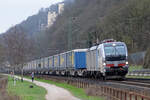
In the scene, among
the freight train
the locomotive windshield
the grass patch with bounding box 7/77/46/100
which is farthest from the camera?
the locomotive windshield

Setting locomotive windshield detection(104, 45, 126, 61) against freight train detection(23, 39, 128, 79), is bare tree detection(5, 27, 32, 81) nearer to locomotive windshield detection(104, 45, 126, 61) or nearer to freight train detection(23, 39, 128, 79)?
freight train detection(23, 39, 128, 79)

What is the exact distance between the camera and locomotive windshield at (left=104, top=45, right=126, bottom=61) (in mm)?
28266

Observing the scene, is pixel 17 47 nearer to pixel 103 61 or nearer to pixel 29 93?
pixel 29 93

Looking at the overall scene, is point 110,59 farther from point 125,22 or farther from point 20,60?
point 125,22

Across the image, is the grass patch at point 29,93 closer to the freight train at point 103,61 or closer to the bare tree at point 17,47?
the freight train at point 103,61

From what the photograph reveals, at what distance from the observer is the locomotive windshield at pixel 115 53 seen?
28.3 metres

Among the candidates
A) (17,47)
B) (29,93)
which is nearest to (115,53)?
(29,93)

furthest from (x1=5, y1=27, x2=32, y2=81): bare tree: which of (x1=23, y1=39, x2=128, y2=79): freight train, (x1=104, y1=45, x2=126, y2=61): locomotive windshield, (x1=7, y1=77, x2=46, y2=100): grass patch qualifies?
(x1=104, y1=45, x2=126, y2=61): locomotive windshield

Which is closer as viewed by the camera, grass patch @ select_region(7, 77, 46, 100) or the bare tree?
grass patch @ select_region(7, 77, 46, 100)

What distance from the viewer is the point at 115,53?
93.5 feet

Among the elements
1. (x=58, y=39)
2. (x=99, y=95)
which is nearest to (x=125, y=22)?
(x=58, y=39)

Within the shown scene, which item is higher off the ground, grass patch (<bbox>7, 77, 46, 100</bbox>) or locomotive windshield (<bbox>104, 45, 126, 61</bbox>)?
locomotive windshield (<bbox>104, 45, 126, 61</bbox>)

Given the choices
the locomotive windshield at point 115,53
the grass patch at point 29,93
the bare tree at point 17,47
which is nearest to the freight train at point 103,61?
the locomotive windshield at point 115,53

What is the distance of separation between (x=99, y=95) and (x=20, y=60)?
29401mm
